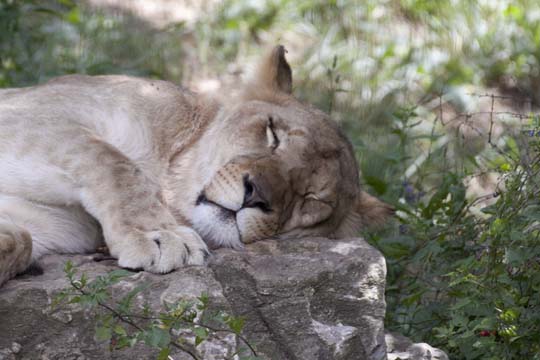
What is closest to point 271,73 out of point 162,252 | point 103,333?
point 162,252

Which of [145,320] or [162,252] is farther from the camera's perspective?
[162,252]

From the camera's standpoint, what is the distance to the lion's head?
3924 millimetres

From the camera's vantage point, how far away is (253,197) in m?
3.90

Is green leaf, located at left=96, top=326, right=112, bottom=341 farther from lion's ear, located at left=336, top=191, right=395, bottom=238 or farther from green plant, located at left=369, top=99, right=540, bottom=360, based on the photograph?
lion's ear, located at left=336, top=191, right=395, bottom=238

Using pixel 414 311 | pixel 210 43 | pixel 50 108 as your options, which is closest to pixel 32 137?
pixel 50 108

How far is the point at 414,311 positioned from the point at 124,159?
151 centimetres

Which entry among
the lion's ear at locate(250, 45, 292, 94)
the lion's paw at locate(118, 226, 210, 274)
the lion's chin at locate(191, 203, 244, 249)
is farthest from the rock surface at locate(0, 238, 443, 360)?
the lion's ear at locate(250, 45, 292, 94)

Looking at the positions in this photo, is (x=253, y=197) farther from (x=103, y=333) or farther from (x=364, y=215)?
(x=103, y=333)

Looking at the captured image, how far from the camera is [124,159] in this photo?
3967 mm

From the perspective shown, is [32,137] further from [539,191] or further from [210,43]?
[210,43]

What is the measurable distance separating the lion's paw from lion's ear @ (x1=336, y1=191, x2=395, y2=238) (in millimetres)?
1180

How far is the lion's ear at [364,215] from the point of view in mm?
4633

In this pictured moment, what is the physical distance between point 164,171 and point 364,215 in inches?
42.8

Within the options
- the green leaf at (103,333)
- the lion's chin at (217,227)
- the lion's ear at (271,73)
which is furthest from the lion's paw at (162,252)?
the lion's ear at (271,73)
